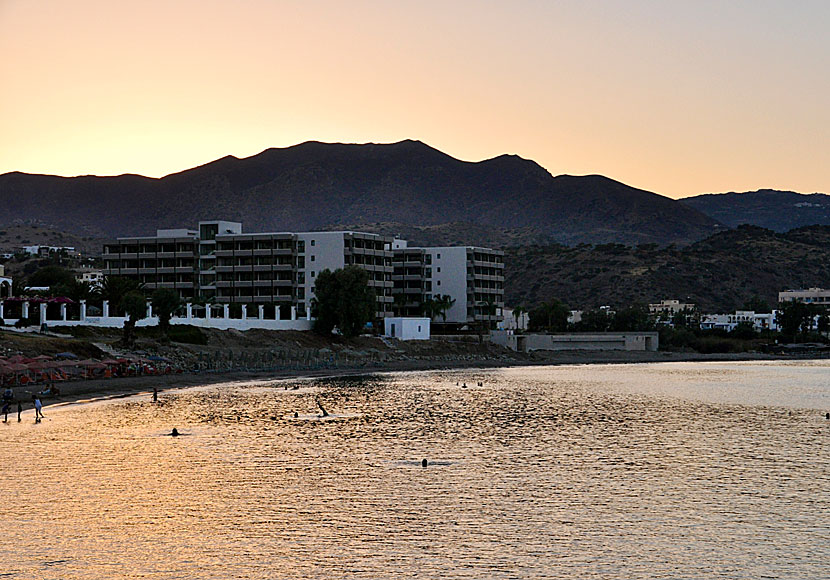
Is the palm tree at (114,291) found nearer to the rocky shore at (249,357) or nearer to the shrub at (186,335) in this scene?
the shrub at (186,335)

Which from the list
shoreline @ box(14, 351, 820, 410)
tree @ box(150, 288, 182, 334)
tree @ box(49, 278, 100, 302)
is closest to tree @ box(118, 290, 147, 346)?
tree @ box(150, 288, 182, 334)

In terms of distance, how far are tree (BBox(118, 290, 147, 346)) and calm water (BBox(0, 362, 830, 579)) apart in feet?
110

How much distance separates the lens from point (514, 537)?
3994 cm

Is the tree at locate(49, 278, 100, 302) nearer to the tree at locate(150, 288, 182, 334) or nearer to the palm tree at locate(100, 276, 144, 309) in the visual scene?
the palm tree at locate(100, 276, 144, 309)

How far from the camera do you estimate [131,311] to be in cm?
12712

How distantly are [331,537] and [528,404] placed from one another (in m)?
66.9

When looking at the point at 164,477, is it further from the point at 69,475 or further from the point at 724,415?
the point at 724,415

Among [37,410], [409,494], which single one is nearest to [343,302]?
[37,410]

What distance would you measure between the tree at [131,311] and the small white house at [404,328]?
195 ft

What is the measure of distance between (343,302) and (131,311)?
4681 centimetres

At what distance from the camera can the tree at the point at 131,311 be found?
12500 centimetres

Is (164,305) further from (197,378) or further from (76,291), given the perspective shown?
(76,291)

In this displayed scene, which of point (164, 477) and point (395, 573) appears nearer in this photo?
point (395, 573)

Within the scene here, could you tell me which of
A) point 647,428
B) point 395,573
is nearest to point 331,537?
point 395,573
